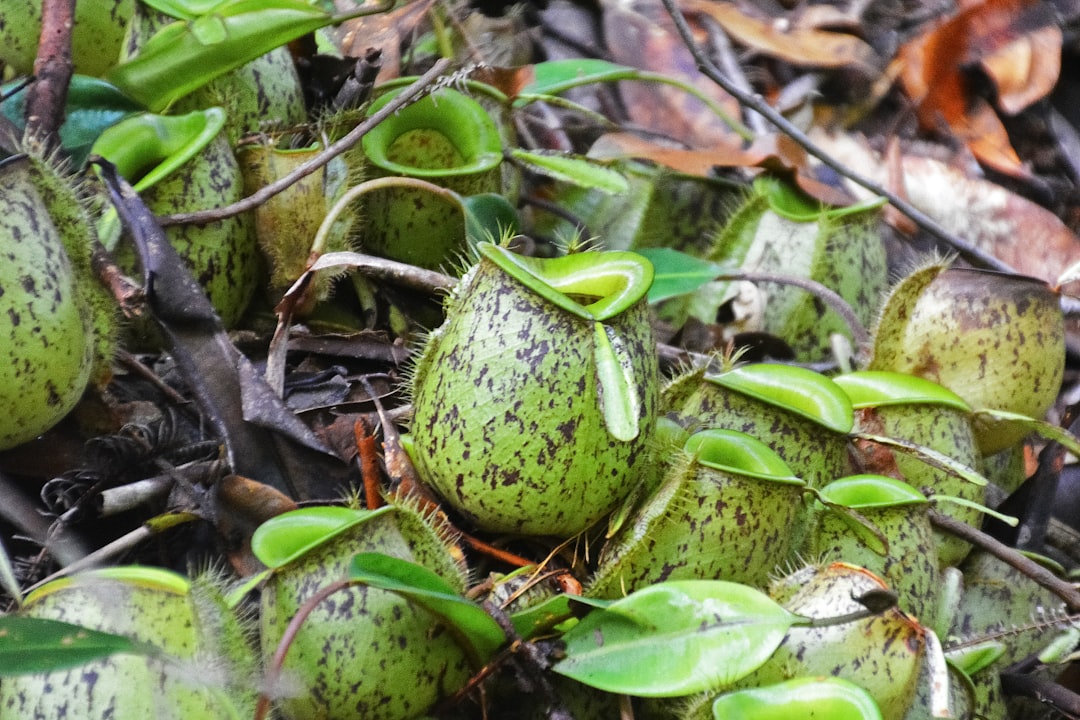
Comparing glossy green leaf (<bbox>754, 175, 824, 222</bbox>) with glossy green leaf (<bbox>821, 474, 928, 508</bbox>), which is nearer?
glossy green leaf (<bbox>821, 474, 928, 508</bbox>)

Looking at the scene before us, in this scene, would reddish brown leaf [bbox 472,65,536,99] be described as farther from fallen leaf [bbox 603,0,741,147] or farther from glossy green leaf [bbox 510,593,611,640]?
glossy green leaf [bbox 510,593,611,640]

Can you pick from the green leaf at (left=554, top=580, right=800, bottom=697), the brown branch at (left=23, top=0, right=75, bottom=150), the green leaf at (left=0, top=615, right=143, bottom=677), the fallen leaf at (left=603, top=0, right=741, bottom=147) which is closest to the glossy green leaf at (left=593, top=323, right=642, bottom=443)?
the green leaf at (left=554, top=580, right=800, bottom=697)

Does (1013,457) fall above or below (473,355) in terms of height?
below

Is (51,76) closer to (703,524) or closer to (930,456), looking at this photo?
(703,524)

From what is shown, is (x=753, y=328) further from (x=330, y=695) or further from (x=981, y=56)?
(x=981, y=56)

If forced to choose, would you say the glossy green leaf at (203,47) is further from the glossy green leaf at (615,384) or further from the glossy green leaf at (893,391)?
the glossy green leaf at (893,391)

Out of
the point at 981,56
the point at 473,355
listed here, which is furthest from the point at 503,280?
the point at 981,56

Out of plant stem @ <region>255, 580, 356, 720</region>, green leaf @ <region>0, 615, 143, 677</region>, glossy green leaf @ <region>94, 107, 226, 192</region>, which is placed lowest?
plant stem @ <region>255, 580, 356, 720</region>
